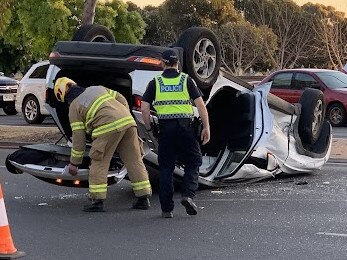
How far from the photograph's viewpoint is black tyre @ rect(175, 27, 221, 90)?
897cm

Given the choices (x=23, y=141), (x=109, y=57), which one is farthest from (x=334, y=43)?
(x=109, y=57)

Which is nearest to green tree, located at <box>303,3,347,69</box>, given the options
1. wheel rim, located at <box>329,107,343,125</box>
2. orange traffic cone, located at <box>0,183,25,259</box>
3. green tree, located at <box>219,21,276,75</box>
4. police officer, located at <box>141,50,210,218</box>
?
green tree, located at <box>219,21,276,75</box>

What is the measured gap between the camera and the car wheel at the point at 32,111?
21.9 meters

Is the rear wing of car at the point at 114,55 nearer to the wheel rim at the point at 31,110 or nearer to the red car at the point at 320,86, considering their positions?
the red car at the point at 320,86

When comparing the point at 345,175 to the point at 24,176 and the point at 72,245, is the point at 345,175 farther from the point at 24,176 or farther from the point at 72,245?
the point at 72,245

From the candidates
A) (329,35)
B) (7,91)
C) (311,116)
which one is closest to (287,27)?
(329,35)

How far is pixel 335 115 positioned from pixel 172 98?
519 inches

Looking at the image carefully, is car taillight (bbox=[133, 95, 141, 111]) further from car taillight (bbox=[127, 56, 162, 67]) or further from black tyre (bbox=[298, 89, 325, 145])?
black tyre (bbox=[298, 89, 325, 145])

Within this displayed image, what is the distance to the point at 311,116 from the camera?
10.8 meters

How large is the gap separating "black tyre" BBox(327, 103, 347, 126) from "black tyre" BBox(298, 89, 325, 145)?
9316 millimetres

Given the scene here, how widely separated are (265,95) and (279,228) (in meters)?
2.75

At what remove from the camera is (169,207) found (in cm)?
808

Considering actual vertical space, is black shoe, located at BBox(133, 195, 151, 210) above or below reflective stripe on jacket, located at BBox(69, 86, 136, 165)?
below

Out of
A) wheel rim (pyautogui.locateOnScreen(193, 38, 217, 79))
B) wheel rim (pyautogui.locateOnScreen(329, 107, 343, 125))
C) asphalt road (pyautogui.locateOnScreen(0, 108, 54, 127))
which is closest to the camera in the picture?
wheel rim (pyautogui.locateOnScreen(193, 38, 217, 79))
